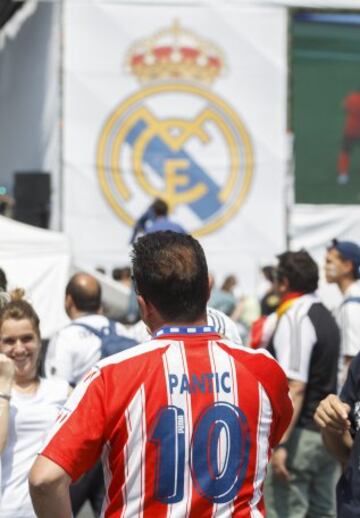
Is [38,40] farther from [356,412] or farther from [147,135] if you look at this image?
[356,412]

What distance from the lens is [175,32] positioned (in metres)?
21.1

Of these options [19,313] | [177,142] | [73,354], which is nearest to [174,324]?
[19,313]

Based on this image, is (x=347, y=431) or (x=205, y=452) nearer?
(x=205, y=452)

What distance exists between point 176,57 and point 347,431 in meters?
17.6

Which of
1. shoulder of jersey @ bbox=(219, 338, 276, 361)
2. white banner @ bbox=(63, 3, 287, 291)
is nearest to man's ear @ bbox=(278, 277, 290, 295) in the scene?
shoulder of jersey @ bbox=(219, 338, 276, 361)

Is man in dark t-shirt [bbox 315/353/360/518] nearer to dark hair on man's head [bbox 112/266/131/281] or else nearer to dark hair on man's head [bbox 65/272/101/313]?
dark hair on man's head [bbox 65/272/101/313]

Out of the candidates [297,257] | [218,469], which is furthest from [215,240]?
[218,469]

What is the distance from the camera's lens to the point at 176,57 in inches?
842

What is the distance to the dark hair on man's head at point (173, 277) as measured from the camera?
3676 mm

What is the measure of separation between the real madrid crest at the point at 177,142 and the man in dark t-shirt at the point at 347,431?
1646 cm

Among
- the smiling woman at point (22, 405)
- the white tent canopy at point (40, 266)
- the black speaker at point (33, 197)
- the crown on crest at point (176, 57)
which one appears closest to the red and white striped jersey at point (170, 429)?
the smiling woman at point (22, 405)

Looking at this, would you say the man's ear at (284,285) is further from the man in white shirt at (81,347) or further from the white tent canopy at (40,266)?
the white tent canopy at (40,266)

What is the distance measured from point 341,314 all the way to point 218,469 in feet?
14.4

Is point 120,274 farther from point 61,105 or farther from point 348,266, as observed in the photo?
point 348,266
